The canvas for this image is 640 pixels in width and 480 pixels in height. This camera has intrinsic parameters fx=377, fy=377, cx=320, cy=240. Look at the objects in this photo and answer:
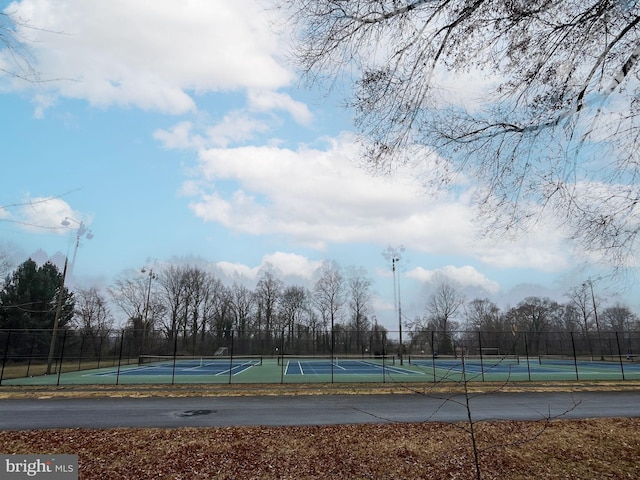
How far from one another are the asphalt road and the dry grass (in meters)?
1.05

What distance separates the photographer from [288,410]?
11188 millimetres

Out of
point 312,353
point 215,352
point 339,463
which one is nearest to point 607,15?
point 339,463

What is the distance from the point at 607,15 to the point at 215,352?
3034cm

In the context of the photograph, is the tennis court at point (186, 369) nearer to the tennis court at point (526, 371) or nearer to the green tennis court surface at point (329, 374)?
the green tennis court surface at point (329, 374)

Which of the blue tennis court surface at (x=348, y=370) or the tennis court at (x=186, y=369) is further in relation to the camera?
the tennis court at (x=186, y=369)

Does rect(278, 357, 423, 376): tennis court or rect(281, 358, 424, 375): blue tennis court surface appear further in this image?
rect(281, 358, 424, 375): blue tennis court surface

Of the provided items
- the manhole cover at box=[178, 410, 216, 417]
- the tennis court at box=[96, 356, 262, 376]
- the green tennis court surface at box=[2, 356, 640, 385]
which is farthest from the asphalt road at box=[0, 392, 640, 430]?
the tennis court at box=[96, 356, 262, 376]

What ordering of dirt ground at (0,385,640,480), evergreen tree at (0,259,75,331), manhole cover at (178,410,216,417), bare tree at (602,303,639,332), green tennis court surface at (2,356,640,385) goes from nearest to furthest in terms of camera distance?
1. dirt ground at (0,385,640,480)
2. manhole cover at (178,410,216,417)
3. green tennis court surface at (2,356,640,385)
4. evergreen tree at (0,259,75,331)
5. bare tree at (602,303,639,332)

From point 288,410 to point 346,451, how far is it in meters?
4.49

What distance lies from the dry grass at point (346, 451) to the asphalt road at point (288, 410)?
1052 millimetres

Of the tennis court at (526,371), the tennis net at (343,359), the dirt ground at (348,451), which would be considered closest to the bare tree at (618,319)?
the tennis court at (526,371)

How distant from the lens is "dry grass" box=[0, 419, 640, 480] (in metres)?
6.13

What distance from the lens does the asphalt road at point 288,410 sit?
9.64 m

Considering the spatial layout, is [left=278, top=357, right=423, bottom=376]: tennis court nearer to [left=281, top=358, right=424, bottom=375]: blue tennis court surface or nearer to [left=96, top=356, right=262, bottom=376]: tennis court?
[left=281, top=358, right=424, bottom=375]: blue tennis court surface
